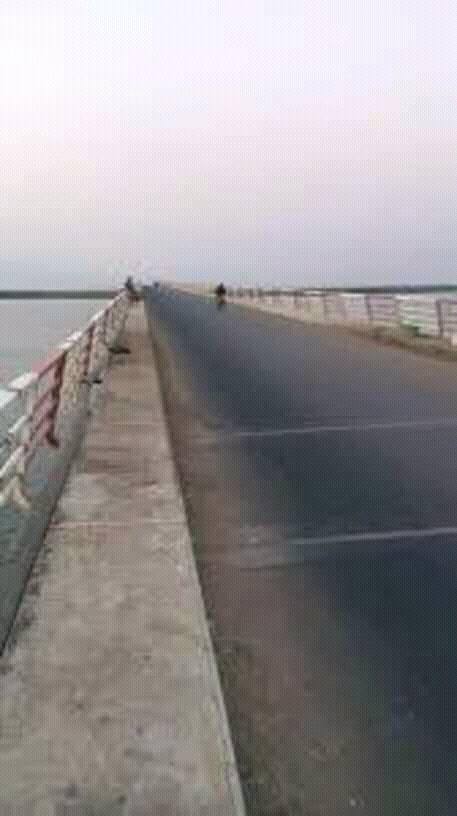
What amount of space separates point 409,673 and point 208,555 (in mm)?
A: 3131

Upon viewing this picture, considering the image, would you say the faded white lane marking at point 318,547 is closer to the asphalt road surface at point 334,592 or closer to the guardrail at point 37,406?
the asphalt road surface at point 334,592

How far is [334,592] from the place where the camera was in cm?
827

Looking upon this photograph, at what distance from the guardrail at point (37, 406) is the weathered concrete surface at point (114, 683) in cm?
53

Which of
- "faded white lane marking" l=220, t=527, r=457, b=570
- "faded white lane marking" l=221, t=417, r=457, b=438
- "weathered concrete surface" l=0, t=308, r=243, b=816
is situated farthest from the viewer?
"faded white lane marking" l=221, t=417, r=457, b=438

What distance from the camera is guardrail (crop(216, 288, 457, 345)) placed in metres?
30.7

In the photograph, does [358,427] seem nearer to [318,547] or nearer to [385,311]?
[318,547]

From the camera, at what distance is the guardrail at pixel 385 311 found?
30.7 m

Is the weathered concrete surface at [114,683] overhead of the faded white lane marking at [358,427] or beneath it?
overhead

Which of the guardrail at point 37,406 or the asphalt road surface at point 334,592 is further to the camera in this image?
the guardrail at point 37,406

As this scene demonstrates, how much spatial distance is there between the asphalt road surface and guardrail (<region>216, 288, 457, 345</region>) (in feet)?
39.2

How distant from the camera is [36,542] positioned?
31.2 ft

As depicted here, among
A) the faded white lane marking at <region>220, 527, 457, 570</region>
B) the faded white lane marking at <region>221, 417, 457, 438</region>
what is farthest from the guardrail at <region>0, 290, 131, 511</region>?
the faded white lane marking at <region>221, 417, 457, 438</region>

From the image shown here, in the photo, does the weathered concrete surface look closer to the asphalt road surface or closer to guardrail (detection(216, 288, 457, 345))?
the asphalt road surface

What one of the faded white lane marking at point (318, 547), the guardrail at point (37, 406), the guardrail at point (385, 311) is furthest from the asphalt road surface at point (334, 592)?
the guardrail at point (385, 311)
